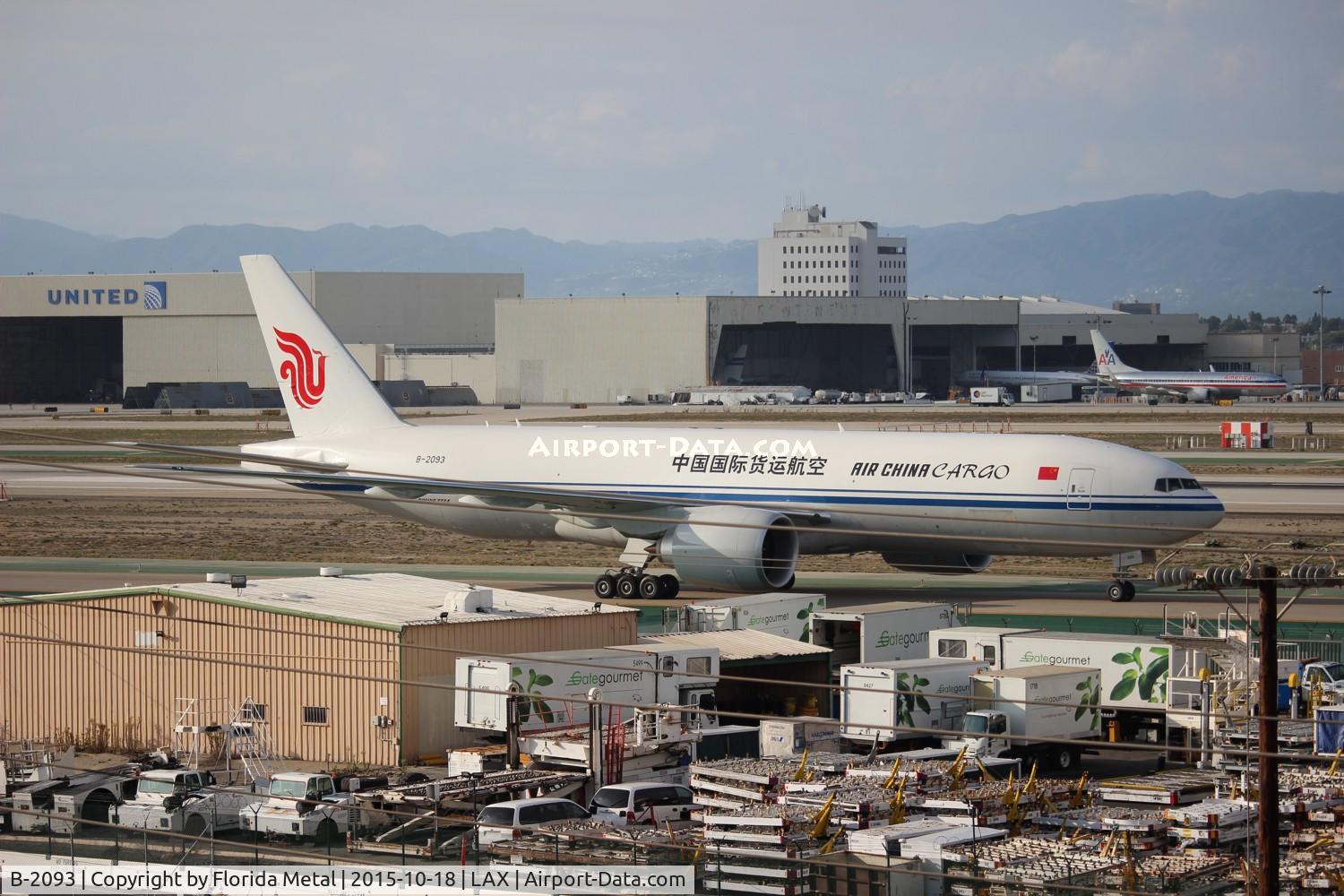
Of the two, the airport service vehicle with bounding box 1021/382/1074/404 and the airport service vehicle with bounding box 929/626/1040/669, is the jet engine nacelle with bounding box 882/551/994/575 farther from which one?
the airport service vehicle with bounding box 1021/382/1074/404

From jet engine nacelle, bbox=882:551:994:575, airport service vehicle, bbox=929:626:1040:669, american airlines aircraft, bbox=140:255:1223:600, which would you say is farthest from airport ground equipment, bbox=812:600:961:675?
jet engine nacelle, bbox=882:551:994:575

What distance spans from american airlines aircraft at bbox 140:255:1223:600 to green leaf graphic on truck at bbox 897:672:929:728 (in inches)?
274

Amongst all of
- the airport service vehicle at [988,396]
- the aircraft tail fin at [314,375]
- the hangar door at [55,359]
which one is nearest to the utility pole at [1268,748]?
the aircraft tail fin at [314,375]

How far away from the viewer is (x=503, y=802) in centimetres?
2738

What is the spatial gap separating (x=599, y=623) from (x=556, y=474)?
13164mm

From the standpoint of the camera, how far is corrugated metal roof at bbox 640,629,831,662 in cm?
3722

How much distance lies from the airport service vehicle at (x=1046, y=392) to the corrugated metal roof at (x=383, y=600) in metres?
145

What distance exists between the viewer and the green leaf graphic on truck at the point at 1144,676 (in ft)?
113

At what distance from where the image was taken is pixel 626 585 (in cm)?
4819

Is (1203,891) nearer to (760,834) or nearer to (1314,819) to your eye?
(1314,819)

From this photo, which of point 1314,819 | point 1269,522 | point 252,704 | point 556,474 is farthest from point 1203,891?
point 1269,522

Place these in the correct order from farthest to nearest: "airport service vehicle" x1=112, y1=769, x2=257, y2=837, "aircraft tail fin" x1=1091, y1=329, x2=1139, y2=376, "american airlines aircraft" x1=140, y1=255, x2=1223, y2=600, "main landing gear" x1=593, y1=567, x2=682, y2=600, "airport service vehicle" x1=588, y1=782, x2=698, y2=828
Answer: "aircraft tail fin" x1=1091, y1=329, x2=1139, y2=376 → "main landing gear" x1=593, y1=567, x2=682, y2=600 → "american airlines aircraft" x1=140, y1=255, x2=1223, y2=600 → "airport service vehicle" x1=112, y1=769, x2=257, y2=837 → "airport service vehicle" x1=588, y1=782, x2=698, y2=828

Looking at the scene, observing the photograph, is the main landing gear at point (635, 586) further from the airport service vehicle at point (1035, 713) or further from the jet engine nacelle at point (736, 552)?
the airport service vehicle at point (1035, 713)

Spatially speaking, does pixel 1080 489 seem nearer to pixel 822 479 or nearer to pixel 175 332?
pixel 822 479
